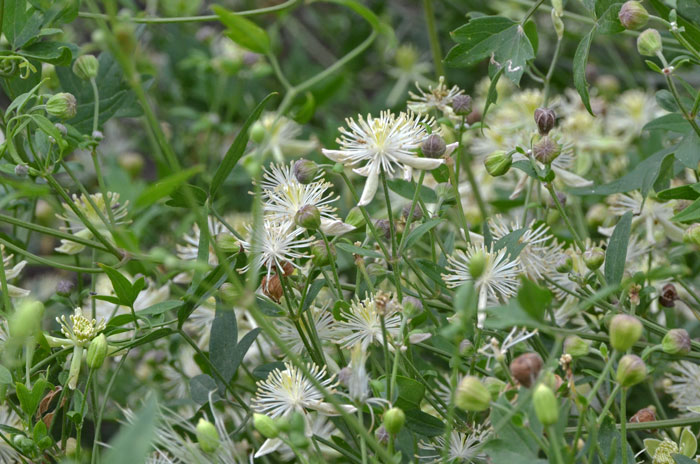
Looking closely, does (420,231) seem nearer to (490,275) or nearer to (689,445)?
(490,275)

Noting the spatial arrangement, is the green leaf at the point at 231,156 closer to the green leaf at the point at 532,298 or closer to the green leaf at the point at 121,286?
the green leaf at the point at 121,286

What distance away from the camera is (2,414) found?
67 cm

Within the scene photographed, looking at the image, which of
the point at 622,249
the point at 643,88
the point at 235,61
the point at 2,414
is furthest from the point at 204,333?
the point at 643,88

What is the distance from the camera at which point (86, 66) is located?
73 cm

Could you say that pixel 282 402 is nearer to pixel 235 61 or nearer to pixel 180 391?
pixel 180 391

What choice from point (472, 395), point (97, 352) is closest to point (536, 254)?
point (472, 395)

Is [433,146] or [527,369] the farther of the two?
[433,146]

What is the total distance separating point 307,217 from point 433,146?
0.11 meters

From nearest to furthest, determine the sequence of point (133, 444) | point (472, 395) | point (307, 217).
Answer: point (133, 444), point (472, 395), point (307, 217)

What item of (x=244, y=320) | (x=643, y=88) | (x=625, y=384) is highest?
(x=625, y=384)

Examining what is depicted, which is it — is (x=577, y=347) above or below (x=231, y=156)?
below

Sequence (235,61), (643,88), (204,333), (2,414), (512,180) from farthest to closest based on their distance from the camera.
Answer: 1. (643,88)
2. (235,61)
3. (512,180)
4. (204,333)
5. (2,414)

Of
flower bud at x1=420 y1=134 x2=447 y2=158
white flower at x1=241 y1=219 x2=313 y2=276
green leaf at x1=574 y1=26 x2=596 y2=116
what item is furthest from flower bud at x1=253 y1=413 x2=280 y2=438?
green leaf at x1=574 y1=26 x2=596 y2=116

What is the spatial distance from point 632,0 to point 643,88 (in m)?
0.90
